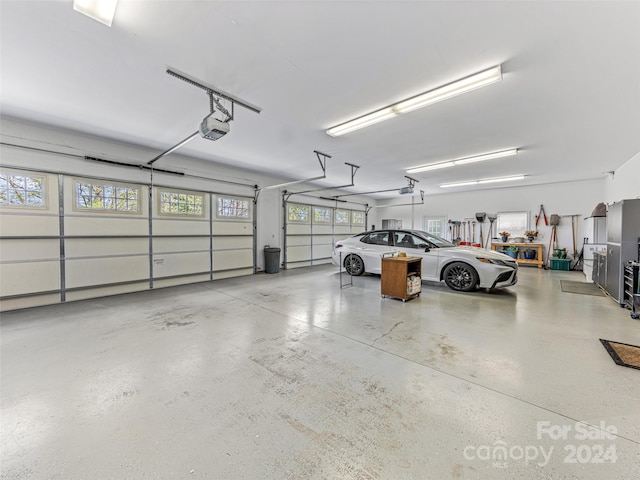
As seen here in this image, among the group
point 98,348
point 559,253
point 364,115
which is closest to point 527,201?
point 559,253

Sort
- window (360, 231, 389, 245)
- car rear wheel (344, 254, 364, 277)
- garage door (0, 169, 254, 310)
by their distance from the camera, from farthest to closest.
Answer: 1. car rear wheel (344, 254, 364, 277)
2. window (360, 231, 389, 245)
3. garage door (0, 169, 254, 310)

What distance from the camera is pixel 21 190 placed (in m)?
4.06

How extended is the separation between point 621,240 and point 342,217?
7792 mm

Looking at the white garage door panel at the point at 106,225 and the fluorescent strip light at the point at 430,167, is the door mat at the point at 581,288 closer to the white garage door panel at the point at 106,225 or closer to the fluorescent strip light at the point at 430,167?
the fluorescent strip light at the point at 430,167

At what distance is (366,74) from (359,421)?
10.3ft

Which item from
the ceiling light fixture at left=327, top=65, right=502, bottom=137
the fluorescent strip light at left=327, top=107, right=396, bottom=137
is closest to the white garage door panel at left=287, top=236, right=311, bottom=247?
the fluorescent strip light at left=327, top=107, right=396, bottom=137

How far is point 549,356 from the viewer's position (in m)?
2.49

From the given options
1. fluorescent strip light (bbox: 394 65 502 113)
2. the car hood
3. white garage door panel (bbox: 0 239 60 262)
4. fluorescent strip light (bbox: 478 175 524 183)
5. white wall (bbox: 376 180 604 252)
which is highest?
fluorescent strip light (bbox: 478 175 524 183)

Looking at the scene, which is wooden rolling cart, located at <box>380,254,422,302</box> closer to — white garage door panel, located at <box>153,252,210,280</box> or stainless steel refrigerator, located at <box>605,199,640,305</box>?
stainless steel refrigerator, located at <box>605,199,640,305</box>

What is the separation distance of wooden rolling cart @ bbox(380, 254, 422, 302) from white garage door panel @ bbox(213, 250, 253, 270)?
422 cm

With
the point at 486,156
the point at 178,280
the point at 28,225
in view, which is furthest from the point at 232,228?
the point at 486,156

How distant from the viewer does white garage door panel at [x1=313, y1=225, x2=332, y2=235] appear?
31.0 ft

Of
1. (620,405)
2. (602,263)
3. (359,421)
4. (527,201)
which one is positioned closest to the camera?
(359,421)

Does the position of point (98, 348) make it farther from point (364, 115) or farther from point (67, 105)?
point (364, 115)
